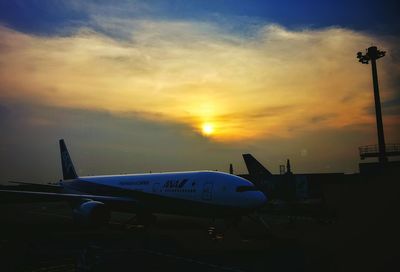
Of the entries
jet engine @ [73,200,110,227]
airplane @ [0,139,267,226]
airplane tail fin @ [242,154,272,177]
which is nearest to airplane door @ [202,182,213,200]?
airplane @ [0,139,267,226]

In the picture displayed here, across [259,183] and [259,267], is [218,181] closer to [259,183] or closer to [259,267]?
[259,267]

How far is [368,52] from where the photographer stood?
5719 centimetres

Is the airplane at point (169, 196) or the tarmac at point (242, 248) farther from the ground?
the airplane at point (169, 196)

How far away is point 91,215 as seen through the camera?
1065 inches

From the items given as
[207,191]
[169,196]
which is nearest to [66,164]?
[169,196]

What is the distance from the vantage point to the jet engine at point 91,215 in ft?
88.4

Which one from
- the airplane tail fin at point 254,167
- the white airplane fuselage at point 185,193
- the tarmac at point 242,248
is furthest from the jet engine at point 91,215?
the airplane tail fin at point 254,167

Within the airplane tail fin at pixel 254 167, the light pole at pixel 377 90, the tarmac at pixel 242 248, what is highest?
the light pole at pixel 377 90

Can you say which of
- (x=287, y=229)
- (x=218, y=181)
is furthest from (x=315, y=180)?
(x=218, y=181)

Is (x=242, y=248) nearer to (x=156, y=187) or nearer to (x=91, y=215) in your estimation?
(x=156, y=187)

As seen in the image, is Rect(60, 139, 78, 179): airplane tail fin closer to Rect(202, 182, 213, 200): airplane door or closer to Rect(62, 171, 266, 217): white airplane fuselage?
Rect(62, 171, 266, 217): white airplane fuselage

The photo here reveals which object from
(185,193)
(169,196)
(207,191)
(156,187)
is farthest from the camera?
(156,187)

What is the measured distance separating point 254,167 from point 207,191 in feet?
69.7

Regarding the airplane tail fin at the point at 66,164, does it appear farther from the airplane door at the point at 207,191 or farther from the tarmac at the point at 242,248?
the airplane door at the point at 207,191
